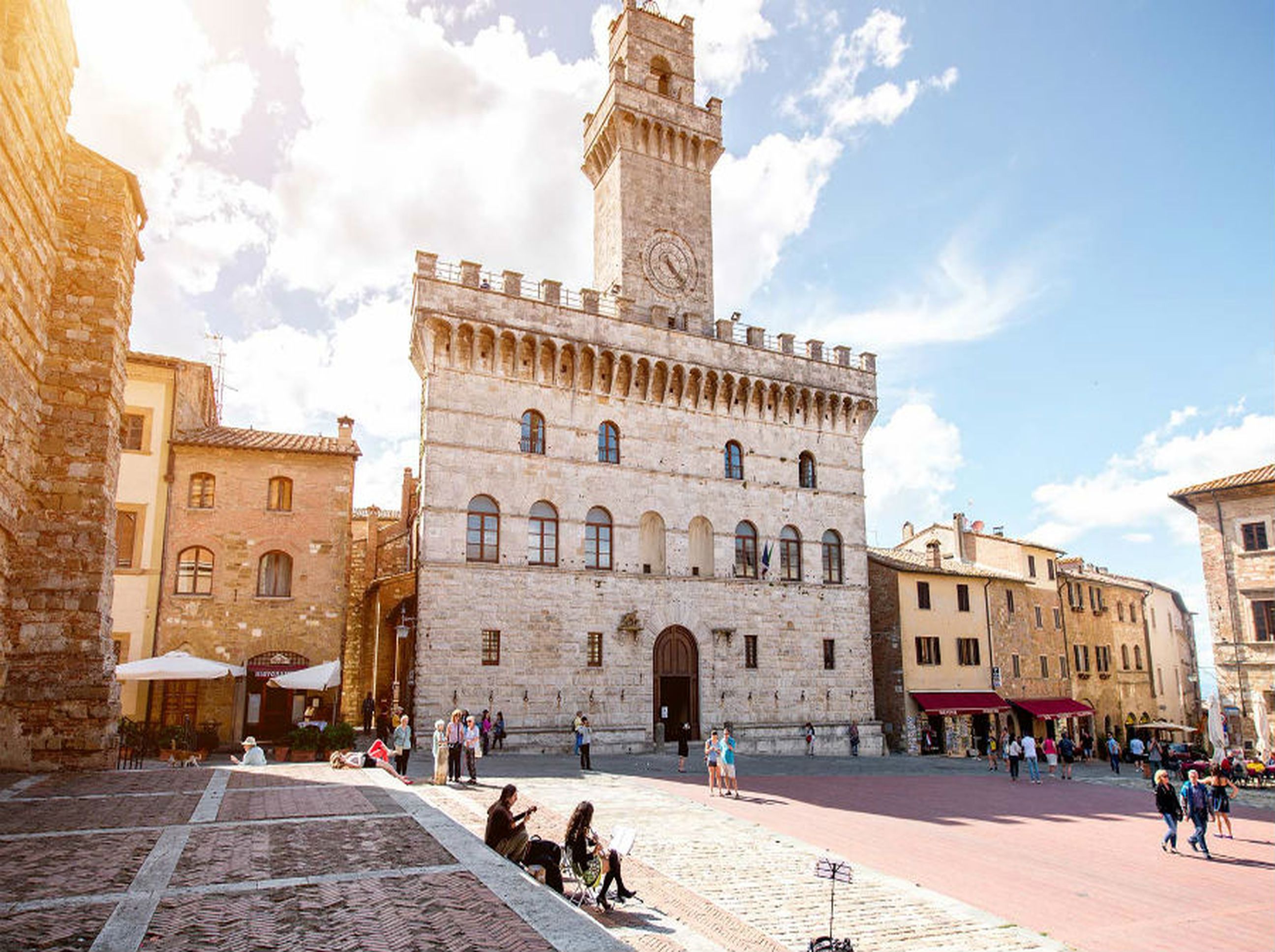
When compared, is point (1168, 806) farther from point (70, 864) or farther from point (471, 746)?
point (70, 864)

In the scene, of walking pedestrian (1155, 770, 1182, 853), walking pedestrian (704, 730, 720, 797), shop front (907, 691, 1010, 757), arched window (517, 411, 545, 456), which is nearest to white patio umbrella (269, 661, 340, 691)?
arched window (517, 411, 545, 456)

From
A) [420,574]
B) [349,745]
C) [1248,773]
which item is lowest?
[1248,773]

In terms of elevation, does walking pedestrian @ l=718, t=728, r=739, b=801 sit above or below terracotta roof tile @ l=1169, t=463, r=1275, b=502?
below

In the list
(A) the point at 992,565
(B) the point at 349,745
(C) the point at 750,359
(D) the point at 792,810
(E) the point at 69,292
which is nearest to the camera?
(E) the point at 69,292

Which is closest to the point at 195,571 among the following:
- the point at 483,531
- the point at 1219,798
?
the point at 483,531

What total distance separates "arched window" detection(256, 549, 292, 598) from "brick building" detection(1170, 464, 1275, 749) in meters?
34.6

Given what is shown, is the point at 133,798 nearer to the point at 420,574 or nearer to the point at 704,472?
the point at 420,574

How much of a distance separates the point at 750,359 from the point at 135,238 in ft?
71.8

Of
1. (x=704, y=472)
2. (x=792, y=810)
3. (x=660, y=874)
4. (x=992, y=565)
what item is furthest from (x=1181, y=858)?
(x=992, y=565)

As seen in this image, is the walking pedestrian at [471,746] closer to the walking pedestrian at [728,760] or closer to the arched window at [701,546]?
the walking pedestrian at [728,760]

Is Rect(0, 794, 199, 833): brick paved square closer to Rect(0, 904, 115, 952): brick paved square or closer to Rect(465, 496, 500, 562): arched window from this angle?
Rect(0, 904, 115, 952): brick paved square

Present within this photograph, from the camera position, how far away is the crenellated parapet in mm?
28047

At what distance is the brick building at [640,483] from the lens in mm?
27125

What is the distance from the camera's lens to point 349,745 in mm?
21156
